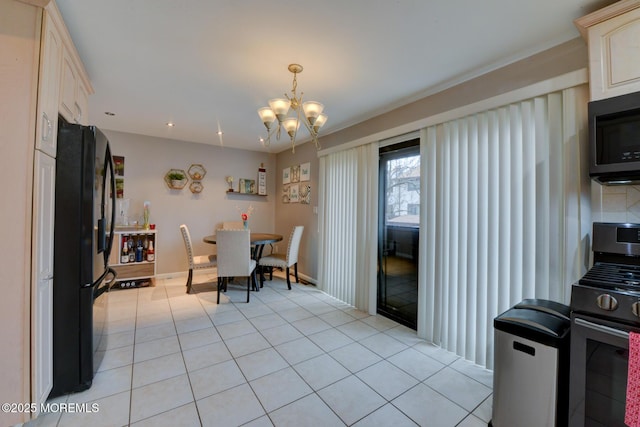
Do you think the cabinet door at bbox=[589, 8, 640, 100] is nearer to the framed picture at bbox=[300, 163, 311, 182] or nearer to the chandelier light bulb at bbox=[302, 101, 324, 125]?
the chandelier light bulb at bbox=[302, 101, 324, 125]

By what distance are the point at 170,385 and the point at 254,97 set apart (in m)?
2.65

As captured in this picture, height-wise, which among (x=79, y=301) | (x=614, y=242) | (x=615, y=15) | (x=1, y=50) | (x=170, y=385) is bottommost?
(x=170, y=385)

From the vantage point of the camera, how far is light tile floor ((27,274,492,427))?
1.58 metres

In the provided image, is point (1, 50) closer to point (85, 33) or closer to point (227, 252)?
point (85, 33)

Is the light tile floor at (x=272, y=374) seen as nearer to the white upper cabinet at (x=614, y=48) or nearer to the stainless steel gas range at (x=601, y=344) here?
the stainless steel gas range at (x=601, y=344)

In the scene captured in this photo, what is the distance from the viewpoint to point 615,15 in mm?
1380

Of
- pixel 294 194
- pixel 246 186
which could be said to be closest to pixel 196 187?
pixel 246 186

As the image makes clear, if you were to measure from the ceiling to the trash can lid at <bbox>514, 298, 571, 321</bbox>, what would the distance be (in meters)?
1.73

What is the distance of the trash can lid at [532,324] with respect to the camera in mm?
1318

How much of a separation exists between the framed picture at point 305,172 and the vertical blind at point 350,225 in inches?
19.7

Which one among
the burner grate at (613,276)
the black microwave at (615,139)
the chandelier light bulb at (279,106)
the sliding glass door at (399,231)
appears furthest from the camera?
the sliding glass door at (399,231)

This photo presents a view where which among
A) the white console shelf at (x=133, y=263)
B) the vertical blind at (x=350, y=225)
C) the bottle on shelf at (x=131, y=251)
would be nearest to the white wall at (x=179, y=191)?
the white console shelf at (x=133, y=263)

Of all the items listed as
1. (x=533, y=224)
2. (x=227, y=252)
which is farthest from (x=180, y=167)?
(x=533, y=224)

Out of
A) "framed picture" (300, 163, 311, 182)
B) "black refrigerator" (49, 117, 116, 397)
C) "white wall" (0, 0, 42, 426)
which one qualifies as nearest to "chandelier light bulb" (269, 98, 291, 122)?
"black refrigerator" (49, 117, 116, 397)
